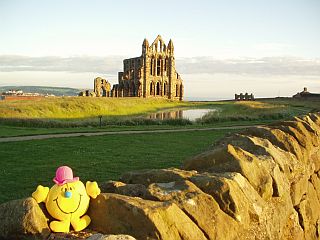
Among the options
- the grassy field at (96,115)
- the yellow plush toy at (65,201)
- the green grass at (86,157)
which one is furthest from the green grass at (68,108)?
the yellow plush toy at (65,201)

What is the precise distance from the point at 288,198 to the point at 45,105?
46777 mm

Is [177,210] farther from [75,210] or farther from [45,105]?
[45,105]

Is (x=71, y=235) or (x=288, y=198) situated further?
(x=288, y=198)

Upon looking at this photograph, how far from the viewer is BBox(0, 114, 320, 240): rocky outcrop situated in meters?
4.46

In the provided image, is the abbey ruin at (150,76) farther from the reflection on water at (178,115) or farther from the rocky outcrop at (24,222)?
the rocky outcrop at (24,222)

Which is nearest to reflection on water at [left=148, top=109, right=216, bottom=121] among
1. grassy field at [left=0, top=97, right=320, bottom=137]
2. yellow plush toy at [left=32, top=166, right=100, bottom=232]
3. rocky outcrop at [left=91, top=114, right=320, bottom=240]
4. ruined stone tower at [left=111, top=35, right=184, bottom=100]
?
grassy field at [left=0, top=97, right=320, bottom=137]

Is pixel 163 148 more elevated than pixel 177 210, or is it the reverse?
pixel 177 210

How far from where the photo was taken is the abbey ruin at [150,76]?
321ft

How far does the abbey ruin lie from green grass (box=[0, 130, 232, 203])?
7590 cm

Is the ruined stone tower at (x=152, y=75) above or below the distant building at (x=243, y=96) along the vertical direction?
above

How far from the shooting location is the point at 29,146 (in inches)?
723

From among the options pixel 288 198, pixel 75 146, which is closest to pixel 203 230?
pixel 288 198

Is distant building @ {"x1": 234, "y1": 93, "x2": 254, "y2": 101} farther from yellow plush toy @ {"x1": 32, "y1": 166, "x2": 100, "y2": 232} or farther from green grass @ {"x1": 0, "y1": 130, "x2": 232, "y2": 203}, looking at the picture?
yellow plush toy @ {"x1": 32, "y1": 166, "x2": 100, "y2": 232}

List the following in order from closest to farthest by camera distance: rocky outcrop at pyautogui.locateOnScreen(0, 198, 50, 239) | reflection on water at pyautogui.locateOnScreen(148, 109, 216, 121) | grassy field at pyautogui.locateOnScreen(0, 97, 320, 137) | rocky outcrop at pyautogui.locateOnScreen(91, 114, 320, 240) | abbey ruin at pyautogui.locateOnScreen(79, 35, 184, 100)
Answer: rocky outcrop at pyautogui.locateOnScreen(0, 198, 50, 239) < rocky outcrop at pyautogui.locateOnScreen(91, 114, 320, 240) < grassy field at pyautogui.locateOnScreen(0, 97, 320, 137) < reflection on water at pyautogui.locateOnScreen(148, 109, 216, 121) < abbey ruin at pyautogui.locateOnScreen(79, 35, 184, 100)
